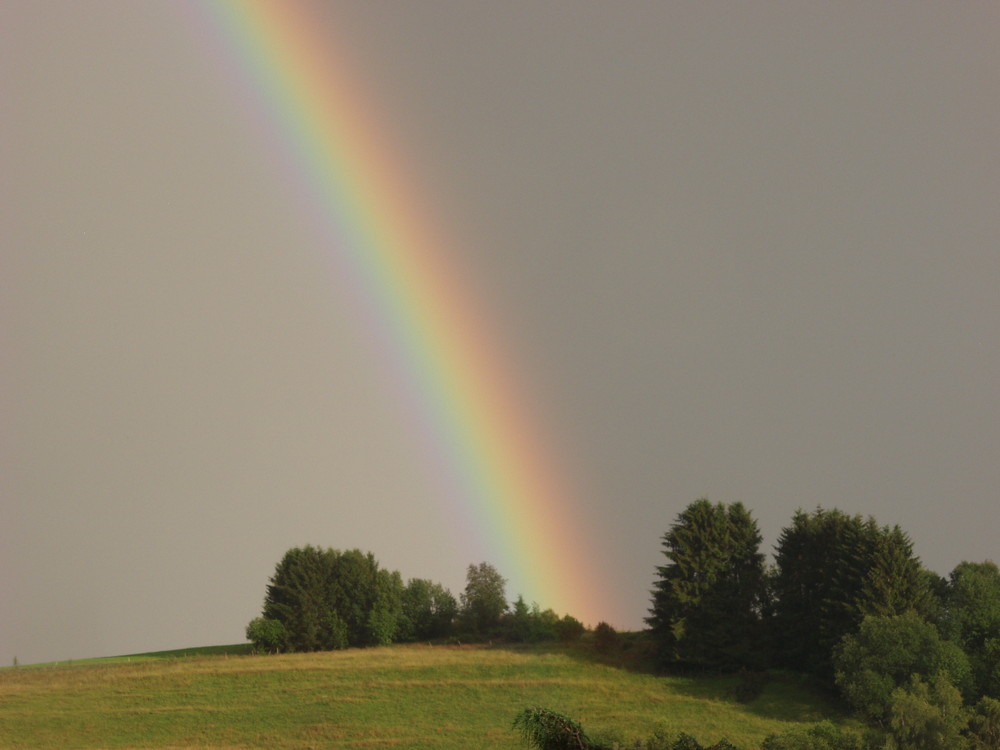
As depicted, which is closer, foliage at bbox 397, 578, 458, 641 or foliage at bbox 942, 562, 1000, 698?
foliage at bbox 942, 562, 1000, 698

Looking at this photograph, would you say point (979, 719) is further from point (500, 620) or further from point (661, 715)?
point (500, 620)

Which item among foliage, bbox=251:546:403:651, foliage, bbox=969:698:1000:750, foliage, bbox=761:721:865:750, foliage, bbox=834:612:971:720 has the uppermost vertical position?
foliage, bbox=251:546:403:651

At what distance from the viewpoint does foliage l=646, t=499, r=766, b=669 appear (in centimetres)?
8831

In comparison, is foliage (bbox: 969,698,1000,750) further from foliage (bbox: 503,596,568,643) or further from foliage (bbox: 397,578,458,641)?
foliage (bbox: 397,578,458,641)

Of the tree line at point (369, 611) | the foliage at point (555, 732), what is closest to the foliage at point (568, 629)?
the tree line at point (369, 611)

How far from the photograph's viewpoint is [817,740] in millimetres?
54938

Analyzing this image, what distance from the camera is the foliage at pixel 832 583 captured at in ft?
267

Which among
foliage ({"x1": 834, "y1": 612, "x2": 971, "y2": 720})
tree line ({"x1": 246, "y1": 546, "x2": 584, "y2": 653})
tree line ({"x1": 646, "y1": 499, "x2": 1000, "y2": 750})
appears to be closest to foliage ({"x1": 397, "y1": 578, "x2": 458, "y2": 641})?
tree line ({"x1": 246, "y1": 546, "x2": 584, "y2": 653})

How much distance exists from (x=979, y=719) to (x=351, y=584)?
67587 mm

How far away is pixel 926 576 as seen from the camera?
277 ft

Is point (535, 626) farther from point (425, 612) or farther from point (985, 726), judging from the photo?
point (985, 726)

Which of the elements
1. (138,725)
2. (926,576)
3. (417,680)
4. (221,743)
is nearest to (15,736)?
(138,725)

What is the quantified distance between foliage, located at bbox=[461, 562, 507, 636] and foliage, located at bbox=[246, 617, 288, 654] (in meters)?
20.2

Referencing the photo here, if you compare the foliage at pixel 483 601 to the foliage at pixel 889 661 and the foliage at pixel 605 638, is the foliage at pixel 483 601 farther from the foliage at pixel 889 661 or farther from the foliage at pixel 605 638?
the foliage at pixel 889 661
